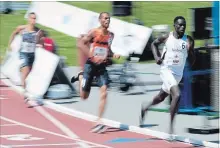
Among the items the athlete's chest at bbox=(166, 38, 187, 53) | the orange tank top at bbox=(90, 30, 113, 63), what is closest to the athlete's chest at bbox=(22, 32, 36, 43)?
the orange tank top at bbox=(90, 30, 113, 63)

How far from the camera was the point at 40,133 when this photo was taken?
1188cm

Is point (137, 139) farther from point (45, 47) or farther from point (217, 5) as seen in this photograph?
point (45, 47)

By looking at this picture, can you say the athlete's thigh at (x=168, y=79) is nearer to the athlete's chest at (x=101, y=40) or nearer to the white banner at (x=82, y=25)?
the athlete's chest at (x=101, y=40)

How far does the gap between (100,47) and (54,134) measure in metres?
1.61

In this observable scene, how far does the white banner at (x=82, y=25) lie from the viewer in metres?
17.5

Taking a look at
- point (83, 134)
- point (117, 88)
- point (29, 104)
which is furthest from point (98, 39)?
point (117, 88)

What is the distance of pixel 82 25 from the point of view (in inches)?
691

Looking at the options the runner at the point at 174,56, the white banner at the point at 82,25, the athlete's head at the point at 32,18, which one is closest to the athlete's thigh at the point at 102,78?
the runner at the point at 174,56

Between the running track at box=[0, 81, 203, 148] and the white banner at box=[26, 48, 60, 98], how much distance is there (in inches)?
29.4

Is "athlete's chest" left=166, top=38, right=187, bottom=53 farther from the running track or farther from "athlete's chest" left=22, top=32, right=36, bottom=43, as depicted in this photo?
"athlete's chest" left=22, top=32, right=36, bottom=43

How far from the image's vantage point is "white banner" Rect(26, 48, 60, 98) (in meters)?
14.9

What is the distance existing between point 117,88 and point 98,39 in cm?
437

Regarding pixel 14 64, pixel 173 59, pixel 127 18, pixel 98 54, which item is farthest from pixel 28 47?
pixel 127 18

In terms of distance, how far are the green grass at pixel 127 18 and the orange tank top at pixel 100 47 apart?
10.2 m
